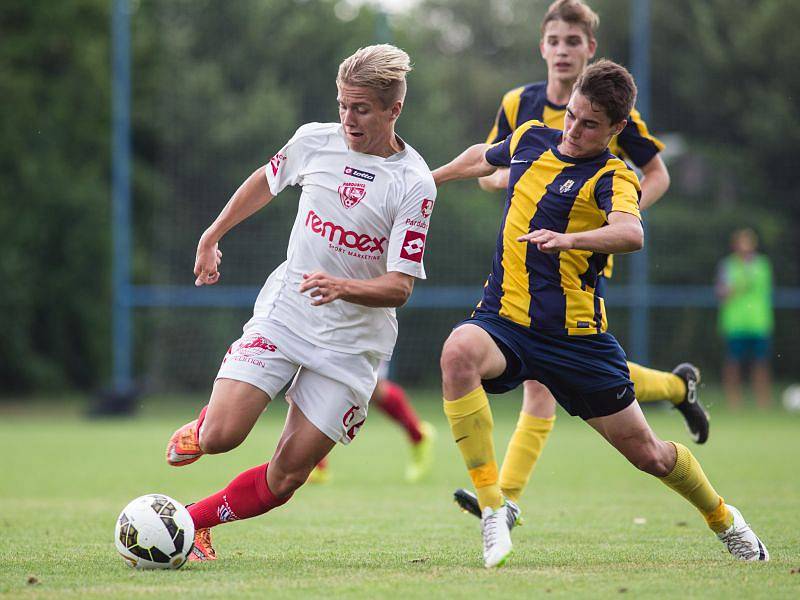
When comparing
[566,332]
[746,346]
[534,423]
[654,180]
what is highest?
[654,180]

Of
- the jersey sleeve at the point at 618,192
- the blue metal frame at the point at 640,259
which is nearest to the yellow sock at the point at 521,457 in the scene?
the jersey sleeve at the point at 618,192

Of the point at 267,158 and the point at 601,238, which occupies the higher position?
Result: the point at 601,238

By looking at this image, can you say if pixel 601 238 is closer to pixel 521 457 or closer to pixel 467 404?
pixel 467 404

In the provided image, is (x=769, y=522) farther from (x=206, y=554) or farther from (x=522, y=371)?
(x=206, y=554)

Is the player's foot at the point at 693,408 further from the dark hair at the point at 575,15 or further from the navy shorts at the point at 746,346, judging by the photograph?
the navy shorts at the point at 746,346

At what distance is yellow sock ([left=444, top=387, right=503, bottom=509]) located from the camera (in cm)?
475

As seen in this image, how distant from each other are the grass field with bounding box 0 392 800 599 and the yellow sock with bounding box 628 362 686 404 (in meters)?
0.65

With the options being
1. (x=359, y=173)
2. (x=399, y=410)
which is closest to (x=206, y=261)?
(x=359, y=173)

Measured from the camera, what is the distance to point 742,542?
4.91 metres

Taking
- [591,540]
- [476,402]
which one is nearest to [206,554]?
[476,402]

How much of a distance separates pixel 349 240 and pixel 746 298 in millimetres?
11768

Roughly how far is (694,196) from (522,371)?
1357 centimetres

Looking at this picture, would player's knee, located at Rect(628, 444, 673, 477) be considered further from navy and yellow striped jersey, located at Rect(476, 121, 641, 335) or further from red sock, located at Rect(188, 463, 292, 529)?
red sock, located at Rect(188, 463, 292, 529)

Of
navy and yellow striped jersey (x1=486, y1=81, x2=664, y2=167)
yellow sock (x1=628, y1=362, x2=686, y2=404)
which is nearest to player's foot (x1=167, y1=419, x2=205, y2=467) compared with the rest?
yellow sock (x1=628, y1=362, x2=686, y2=404)
